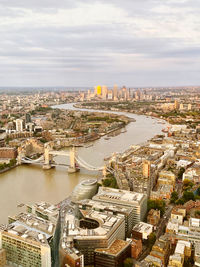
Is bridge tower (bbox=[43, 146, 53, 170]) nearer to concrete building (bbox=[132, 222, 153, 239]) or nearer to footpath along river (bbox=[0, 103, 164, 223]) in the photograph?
footpath along river (bbox=[0, 103, 164, 223])

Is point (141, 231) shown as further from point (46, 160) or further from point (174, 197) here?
point (46, 160)

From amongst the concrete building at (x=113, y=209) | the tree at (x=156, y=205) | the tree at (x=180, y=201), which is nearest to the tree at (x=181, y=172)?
the tree at (x=180, y=201)

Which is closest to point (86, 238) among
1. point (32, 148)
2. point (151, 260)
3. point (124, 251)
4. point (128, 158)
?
point (124, 251)

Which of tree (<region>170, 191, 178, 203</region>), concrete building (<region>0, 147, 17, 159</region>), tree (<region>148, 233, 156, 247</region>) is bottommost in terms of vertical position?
tree (<region>148, 233, 156, 247</region>)

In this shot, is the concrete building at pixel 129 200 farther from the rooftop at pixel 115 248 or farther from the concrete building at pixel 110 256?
the concrete building at pixel 110 256

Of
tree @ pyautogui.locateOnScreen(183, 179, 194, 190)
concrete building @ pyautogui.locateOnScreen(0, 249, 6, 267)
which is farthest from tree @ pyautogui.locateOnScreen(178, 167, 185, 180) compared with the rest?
concrete building @ pyautogui.locateOnScreen(0, 249, 6, 267)

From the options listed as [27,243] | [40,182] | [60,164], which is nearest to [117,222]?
[27,243]

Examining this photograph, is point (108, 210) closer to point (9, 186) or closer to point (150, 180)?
point (150, 180)

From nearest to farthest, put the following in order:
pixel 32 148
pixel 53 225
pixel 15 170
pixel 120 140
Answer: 1. pixel 53 225
2. pixel 15 170
3. pixel 32 148
4. pixel 120 140
